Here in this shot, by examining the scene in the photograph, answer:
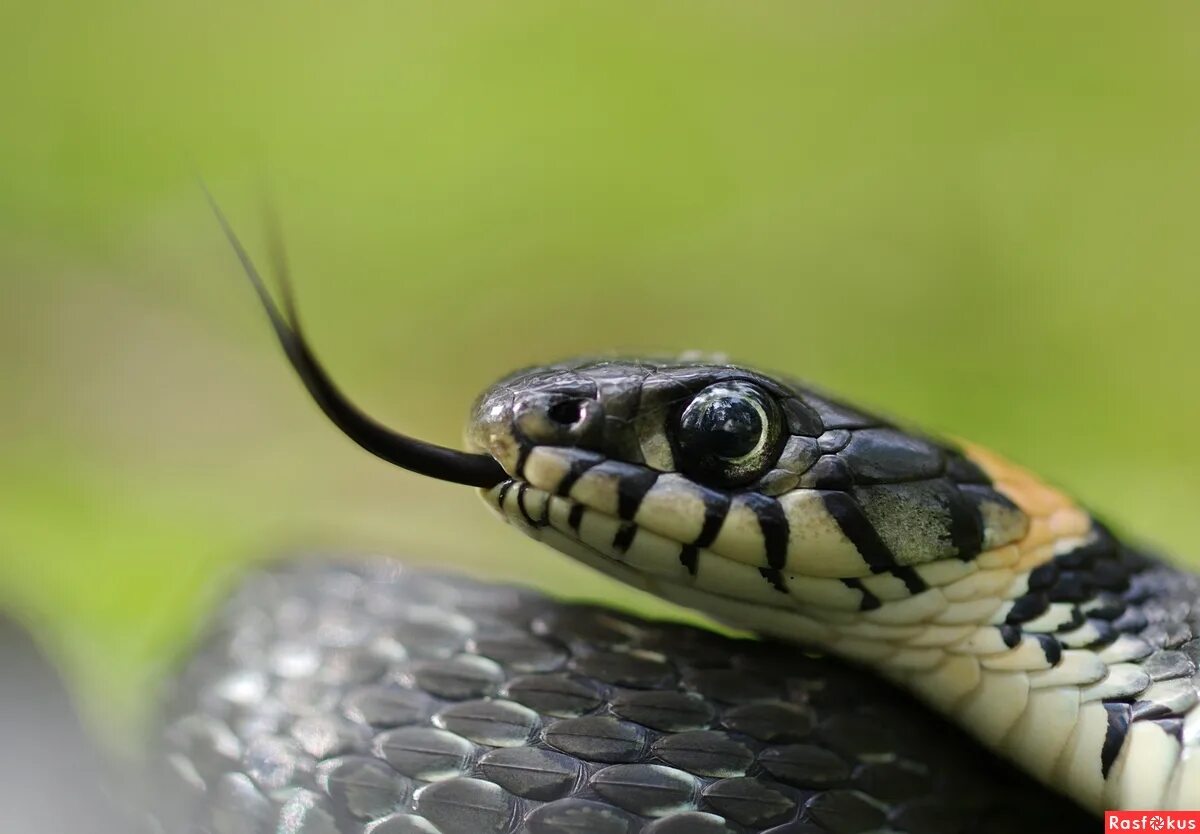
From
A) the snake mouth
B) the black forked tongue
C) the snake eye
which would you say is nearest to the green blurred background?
the black forked tongue

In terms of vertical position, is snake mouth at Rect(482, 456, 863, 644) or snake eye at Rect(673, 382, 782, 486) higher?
snake eye at Rect(673, 382, 782, 486)

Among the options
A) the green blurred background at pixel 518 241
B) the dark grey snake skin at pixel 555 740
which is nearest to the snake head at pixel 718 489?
the dark grey snake skin at pixel 555 740

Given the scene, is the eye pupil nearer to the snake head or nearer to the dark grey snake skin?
the snake head

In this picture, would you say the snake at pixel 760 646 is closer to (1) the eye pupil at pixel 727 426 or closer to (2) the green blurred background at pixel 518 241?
(1) the eye pupil at pixel 727 426

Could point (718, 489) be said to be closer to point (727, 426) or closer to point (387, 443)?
point (727, 426)

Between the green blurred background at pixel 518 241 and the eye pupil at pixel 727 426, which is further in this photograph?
the green blurred background at pixel 518 241

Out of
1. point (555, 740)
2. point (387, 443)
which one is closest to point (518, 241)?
point (387, 443)

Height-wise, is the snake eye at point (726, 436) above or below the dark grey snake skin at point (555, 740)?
above
